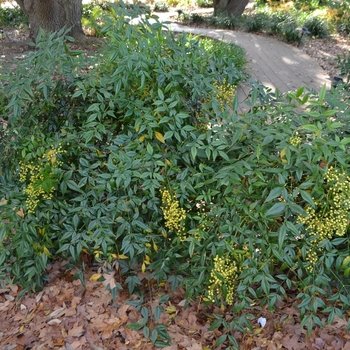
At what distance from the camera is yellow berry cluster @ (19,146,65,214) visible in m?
2.33

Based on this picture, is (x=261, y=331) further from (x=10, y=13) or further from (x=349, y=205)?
(x=10, y=13)

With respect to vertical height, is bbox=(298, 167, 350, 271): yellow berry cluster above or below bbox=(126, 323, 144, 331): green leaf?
above

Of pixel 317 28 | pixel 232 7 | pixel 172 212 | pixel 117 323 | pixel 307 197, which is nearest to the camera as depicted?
pixel 307 197

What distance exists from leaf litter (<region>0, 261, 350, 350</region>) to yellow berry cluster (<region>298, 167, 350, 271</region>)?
0.59 meters

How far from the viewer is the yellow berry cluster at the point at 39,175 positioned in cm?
→ 233

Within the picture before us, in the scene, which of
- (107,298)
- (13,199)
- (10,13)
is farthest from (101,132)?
(10,13)

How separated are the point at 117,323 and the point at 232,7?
1481 centimetres

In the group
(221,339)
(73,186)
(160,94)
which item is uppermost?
(160,94)

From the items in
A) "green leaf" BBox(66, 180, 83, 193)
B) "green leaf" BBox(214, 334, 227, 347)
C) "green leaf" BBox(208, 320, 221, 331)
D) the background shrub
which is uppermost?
"green leaf" BBox(66, 180, 83, 193)

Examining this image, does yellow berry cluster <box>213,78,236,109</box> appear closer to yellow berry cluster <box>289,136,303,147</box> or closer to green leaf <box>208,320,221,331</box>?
yellow berry cluster <box>289,136,303,147</box>

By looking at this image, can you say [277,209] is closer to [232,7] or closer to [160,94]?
[160,94]

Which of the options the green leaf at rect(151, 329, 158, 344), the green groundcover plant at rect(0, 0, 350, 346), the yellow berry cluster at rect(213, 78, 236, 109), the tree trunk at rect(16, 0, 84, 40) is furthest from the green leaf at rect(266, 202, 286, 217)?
the tree trunk at rect(16, 0, 84, 40)

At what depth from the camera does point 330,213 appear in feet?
6.42

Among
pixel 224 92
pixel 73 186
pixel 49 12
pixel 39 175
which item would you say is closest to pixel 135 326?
pixel 73 186
